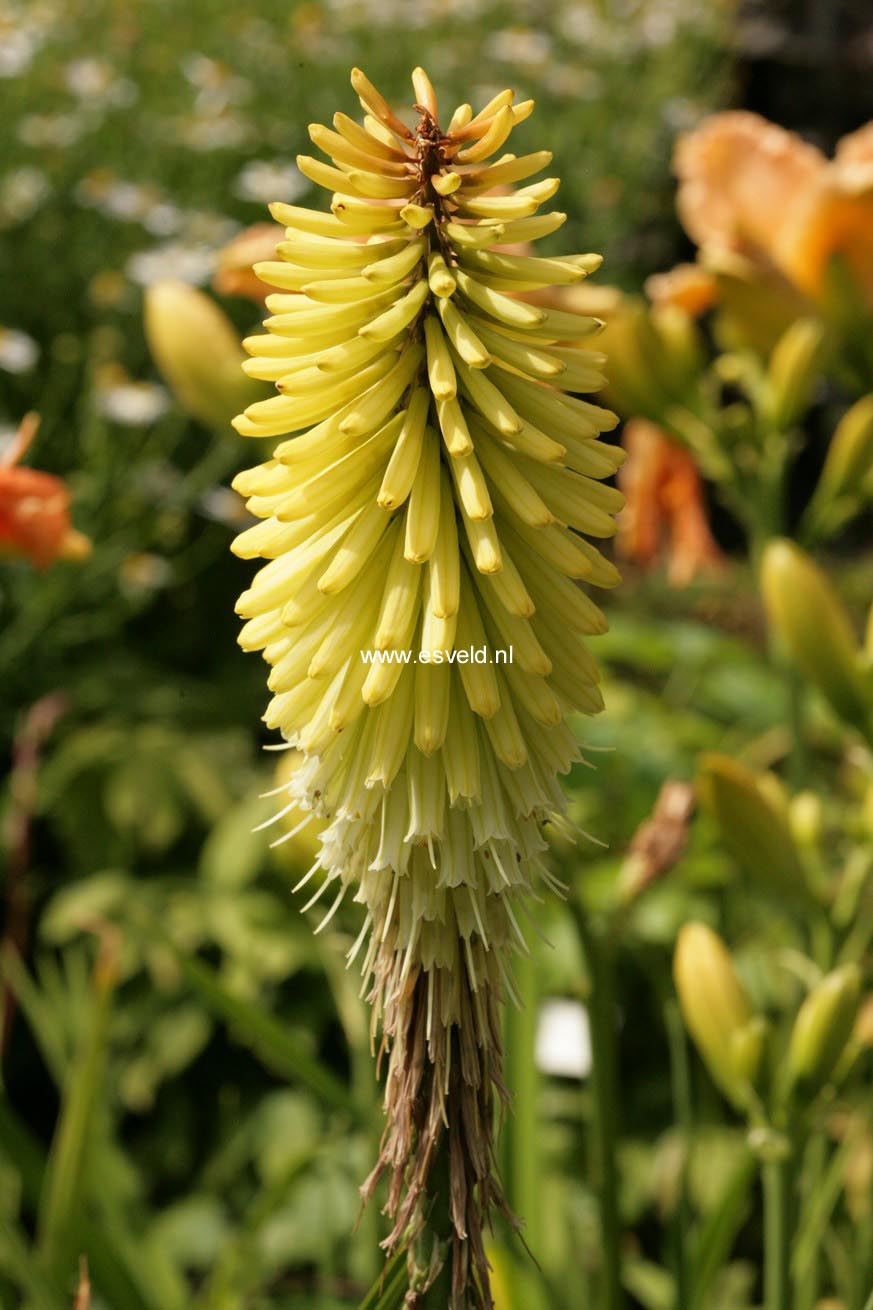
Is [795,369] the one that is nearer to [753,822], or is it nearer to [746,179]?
[746,179]

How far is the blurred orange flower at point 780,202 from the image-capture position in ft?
4.74

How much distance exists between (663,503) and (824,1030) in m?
1.02

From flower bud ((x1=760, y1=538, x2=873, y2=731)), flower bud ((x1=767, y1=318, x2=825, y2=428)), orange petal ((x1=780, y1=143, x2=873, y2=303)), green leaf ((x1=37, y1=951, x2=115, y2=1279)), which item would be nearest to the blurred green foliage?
green leaf ((x1=37, y1=951, x2=115, y2=1279))

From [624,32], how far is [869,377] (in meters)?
4.91

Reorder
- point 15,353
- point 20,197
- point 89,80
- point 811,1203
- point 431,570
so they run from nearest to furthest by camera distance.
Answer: point 431,570 → point 811,1203 → point 15,353 → point 20,197 → point 89,80

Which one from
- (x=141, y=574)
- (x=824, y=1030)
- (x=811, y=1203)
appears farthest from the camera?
(x=141, y=574)

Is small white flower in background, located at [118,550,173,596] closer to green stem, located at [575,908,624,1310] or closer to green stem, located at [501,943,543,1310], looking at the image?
green stem, located at [501,943,543,1310]

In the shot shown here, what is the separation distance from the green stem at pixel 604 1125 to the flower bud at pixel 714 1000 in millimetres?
73

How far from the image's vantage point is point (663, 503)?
1.91 m

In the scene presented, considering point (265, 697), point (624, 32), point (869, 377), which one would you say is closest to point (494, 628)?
point (869, 377)

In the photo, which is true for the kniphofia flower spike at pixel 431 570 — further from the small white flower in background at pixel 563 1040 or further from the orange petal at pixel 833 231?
the small white flower in background at pixel 563 1040

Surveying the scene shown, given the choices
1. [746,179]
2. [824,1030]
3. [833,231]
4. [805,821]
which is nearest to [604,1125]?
[824,1030]

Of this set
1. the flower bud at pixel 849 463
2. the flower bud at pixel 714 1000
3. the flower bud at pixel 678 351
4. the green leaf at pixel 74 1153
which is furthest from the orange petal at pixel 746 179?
the green leaf at pixel 74 1153

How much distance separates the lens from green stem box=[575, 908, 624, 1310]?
1078 mm
